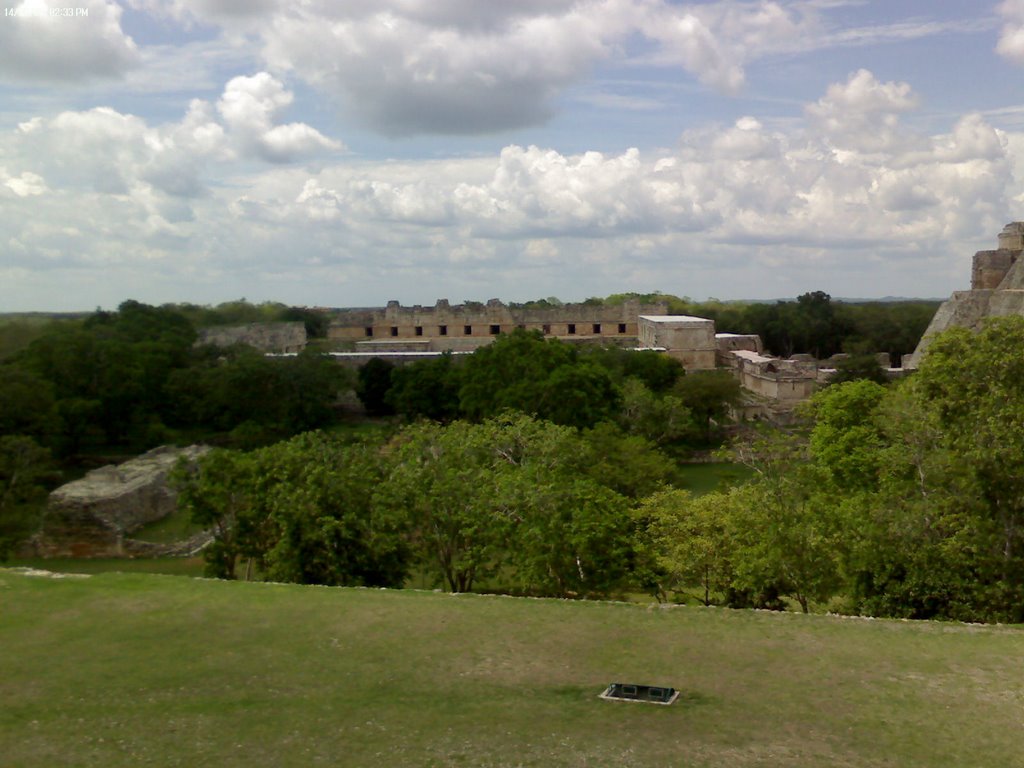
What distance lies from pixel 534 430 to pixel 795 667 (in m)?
10.7

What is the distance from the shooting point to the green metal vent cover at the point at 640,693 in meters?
7.52

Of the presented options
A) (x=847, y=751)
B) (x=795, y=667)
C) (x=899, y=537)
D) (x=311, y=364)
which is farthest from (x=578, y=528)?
(x=311, y=364)

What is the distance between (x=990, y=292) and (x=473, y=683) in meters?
19.1

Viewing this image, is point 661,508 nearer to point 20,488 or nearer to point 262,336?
point 20,488

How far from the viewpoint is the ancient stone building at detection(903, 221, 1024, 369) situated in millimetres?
19953

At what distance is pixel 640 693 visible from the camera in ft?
25.1

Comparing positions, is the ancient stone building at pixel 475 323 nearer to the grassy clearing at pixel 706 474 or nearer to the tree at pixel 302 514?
the grassy clearing at pixel 706 474

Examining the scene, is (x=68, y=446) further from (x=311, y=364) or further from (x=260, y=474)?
(x=260, y=474)

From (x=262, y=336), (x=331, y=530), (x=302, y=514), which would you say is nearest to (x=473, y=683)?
(x=331, y=530)

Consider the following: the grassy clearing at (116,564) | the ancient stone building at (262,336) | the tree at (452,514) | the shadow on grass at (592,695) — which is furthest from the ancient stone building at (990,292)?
the ancient stone building at (262,336)

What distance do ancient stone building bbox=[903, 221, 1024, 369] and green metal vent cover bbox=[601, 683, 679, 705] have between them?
13.1 metres

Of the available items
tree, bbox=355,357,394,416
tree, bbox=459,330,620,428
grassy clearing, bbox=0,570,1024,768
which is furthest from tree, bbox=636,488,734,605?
tree, bbox=355,357,394,416

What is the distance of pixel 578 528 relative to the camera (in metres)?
13.8

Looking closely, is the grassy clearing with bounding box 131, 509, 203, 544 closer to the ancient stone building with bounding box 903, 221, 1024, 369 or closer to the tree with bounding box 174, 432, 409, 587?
the tree with bounding box 174, 432, 409, 587
